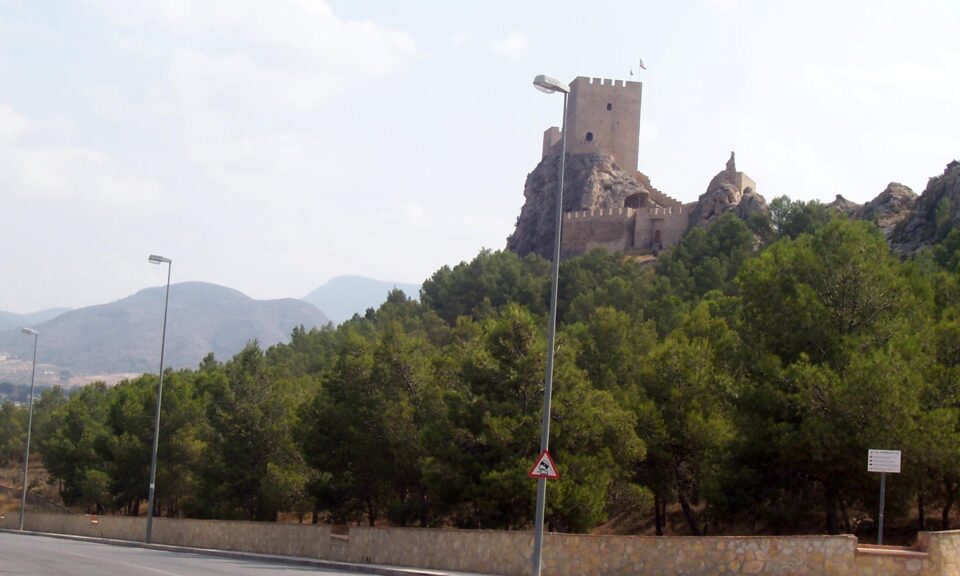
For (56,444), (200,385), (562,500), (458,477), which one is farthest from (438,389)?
(56,444)

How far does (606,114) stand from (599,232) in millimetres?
14059

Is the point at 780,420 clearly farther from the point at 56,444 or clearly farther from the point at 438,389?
the point at 56,444

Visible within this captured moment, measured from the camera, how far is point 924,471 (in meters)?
26.2

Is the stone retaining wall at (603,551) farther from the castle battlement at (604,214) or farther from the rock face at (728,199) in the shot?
the castle battlement at (604,214)

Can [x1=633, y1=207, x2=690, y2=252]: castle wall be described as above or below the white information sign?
above

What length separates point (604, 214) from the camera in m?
108

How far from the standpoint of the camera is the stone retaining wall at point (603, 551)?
58.7ft

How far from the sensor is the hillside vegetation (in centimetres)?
2753

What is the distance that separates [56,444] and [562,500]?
1877 inches

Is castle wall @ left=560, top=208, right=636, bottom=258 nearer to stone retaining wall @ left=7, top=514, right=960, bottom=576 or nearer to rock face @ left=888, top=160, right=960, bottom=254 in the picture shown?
rock face @ left=888, top=160, right=960, bottom=254

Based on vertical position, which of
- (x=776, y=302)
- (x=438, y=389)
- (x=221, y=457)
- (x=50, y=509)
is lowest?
(x=50, y=509)

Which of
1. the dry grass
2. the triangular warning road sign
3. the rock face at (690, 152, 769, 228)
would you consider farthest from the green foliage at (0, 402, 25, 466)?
the triangular warning road sign

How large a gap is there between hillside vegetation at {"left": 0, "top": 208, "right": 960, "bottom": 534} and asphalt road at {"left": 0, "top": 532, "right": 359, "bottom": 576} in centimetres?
801

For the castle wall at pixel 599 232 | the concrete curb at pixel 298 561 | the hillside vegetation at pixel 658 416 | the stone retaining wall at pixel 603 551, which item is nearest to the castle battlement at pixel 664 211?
the castle wall at pixel 599 232
